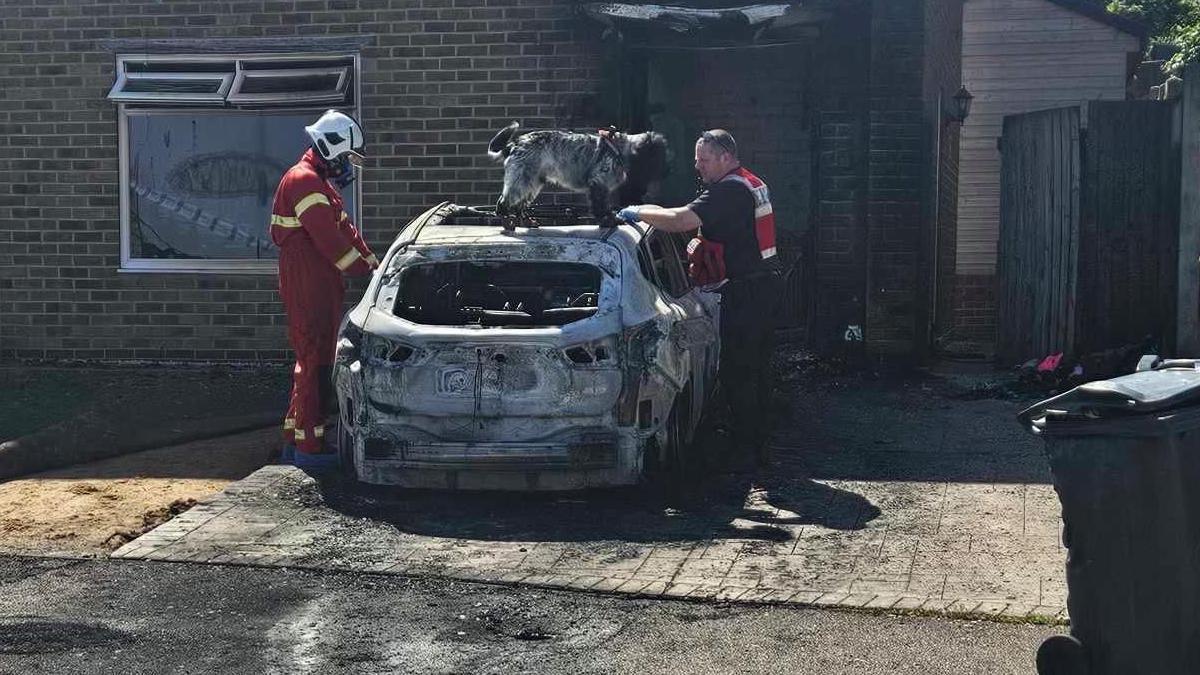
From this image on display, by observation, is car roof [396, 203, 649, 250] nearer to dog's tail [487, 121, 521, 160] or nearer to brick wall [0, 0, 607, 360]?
dog's tail [487, 121, 521, 160]

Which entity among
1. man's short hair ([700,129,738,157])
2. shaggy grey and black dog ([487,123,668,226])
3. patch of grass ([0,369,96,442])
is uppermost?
man's short hair ([700,129,738,157])

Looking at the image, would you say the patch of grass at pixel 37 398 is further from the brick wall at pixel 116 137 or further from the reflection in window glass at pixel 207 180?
the reflection in window glass at pixel 207 180

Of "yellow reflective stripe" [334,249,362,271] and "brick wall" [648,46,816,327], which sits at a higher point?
"brick wall" [648,46,816,327]

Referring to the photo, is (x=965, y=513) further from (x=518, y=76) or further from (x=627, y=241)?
(x=518, y=76)

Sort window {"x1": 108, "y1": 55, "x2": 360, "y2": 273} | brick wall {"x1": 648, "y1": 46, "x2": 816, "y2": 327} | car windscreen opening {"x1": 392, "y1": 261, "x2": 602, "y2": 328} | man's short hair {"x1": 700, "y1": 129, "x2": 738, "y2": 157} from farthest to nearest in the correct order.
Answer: brick wall {"x1": 648, "y1": 46, "x2": 816, "y2": 327}
window {"x1": 108, "y1": 55, "x2": 360, "y2": 273}
man's short hair {"x1": 700, "y1": 129, "x2": 738, "y2": 157}
car windscreen opening {"x1": 392, "y1": 261, "x2": 602, "y2": 328}

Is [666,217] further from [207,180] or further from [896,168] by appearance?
[207,180]

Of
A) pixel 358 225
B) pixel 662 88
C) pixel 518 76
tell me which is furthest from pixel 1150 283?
pixel 358 225

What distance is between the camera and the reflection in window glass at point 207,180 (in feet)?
43.3

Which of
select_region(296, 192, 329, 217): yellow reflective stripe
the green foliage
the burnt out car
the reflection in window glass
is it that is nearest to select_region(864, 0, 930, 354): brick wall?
the reflection in window glass

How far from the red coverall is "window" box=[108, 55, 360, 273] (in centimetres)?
386

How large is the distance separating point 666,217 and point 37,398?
5640 millimetres

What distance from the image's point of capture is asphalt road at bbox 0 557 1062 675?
17.8 ft

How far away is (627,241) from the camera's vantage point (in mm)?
8703

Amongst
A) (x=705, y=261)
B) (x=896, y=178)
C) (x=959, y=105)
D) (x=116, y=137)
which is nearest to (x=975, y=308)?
(x=959, y=105)
